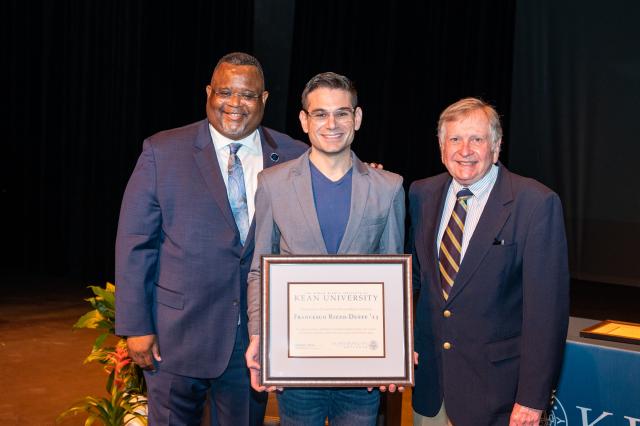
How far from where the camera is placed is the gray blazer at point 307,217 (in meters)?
2.12

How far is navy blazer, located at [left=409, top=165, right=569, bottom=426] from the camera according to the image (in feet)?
6.82

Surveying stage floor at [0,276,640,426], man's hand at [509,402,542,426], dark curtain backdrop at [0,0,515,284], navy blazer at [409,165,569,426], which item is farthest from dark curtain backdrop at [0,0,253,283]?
man's hand at [509,402,542,426]

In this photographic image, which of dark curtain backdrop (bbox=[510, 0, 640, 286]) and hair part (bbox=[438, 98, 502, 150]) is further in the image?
dark curtain backdrop (bbox=[510, 0, 640, 286])

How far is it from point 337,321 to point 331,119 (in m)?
0.53

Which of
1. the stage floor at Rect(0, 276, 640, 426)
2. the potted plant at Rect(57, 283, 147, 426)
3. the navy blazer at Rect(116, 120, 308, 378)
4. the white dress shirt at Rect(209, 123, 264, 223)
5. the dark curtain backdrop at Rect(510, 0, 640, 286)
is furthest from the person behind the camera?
the dark curtain backdrop at Rect(510, 0, 640, 286)

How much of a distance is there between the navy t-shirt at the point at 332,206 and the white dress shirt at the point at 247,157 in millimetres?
384

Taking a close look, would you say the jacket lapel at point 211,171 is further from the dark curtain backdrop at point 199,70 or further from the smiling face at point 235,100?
the dark curtain backdrop at point 199,70

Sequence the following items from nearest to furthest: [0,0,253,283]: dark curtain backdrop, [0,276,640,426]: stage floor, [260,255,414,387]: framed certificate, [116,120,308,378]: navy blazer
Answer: [260,255,414,387]: framed certificate < [116,120,308,378]: navy blazer < [0,276,640,426]: stage floor < [0,0,253,283]: dark curtain backdrop

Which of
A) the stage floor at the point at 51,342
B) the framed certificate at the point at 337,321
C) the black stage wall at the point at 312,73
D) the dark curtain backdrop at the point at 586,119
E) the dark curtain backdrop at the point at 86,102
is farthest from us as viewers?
the dark curtain backdrop at the point at 86,102

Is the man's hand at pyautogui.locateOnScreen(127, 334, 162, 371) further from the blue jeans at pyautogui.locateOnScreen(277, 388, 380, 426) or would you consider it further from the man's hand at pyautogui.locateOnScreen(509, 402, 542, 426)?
the man's hand at pyautogui.locateOnScreen(509, 402, 542, 426)

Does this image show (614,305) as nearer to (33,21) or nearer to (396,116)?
(396,116)

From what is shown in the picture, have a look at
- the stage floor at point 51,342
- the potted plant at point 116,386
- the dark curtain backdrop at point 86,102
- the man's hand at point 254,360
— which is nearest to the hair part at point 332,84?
the man's hand at point 254,360

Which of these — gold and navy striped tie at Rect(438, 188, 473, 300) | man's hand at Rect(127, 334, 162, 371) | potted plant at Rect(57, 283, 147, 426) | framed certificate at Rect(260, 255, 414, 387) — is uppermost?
gold and navy striped tie at Rect(438, 188, 473, 300)

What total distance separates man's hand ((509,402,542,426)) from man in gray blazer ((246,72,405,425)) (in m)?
0.37
